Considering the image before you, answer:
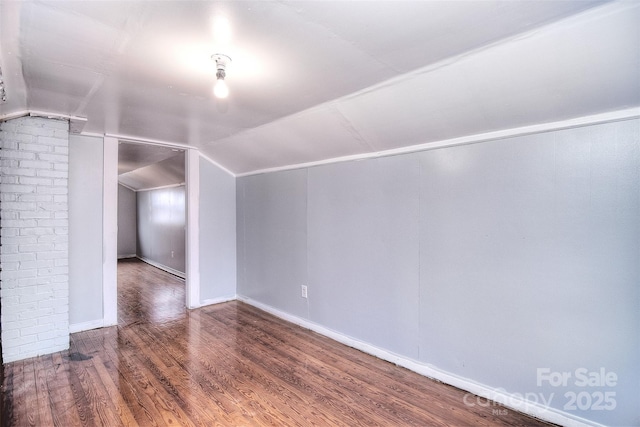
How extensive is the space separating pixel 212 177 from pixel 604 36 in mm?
4181

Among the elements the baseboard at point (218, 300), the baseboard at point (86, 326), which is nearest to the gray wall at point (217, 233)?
the baseboard at point (218, 300)

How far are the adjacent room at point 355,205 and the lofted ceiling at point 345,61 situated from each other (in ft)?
0.04

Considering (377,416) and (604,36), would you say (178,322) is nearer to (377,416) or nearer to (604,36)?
(377,416)

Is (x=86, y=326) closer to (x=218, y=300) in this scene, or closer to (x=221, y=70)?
(x=218, y=300)

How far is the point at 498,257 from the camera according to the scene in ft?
7.02

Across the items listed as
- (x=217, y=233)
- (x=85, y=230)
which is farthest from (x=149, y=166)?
(x=85, y=230)

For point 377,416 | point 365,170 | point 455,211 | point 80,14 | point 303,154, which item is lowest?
point 377,416

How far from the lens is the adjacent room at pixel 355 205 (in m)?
1.49

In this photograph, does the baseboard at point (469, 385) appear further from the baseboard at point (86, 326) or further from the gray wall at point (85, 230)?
the gray wall at point (85, 230)

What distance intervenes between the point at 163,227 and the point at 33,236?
4.32m

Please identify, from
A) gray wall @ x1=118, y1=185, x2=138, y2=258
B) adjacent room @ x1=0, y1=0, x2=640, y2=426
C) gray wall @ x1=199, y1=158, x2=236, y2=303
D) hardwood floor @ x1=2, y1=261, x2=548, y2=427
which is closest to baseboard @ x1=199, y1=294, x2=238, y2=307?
gray wall @ x1=199, y1=158, x2=236, y2=303

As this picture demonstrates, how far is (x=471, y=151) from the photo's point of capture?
7.41 ft

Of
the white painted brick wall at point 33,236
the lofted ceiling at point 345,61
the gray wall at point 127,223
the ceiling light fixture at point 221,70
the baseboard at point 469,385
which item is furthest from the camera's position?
the gray wall at point 127,223

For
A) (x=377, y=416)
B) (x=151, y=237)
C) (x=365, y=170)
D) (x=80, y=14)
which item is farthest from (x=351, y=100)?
(x=151, y=237)
